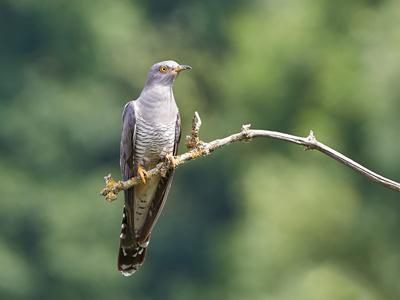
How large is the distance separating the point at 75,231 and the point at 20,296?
1754mm

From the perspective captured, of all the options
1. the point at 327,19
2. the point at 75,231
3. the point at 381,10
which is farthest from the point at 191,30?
the point at 75,231

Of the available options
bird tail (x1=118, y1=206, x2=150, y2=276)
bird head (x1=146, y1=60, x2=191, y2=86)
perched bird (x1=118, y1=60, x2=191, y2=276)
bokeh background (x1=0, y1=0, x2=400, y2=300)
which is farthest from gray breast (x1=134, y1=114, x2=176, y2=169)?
bokeh background (x1=0, y1=0, x2=400, y2=300)

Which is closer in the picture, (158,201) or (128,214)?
(128,214)

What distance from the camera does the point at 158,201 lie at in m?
3.89

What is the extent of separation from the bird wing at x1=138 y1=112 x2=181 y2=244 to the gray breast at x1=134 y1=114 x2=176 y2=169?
8cm

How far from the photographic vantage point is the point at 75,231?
15.0 metres

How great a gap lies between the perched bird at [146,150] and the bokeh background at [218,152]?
8.78 m

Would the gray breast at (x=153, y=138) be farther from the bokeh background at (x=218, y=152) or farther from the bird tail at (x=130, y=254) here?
the bokeh background at (x=218, y=152)

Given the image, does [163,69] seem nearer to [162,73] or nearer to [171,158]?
[162,73]

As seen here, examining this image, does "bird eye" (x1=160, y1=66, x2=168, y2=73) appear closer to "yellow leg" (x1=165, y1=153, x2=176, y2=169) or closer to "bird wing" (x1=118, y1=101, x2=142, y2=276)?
"bird wing" (x1=118, y1=101, x2=142, y2=276)

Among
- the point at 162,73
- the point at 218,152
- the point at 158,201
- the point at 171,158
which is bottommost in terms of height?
the point at 171,158

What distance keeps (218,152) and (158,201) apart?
1403 centimetres

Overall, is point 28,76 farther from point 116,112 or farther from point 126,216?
point 126,216

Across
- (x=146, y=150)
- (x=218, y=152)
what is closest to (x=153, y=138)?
(x=146, y=150)
